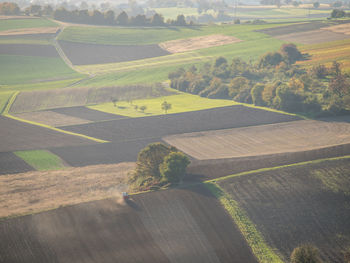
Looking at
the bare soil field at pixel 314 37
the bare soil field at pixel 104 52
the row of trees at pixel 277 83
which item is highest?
the bare soil field at pixel 314 37

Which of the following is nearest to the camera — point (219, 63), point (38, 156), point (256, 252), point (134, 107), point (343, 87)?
point (256, 252)

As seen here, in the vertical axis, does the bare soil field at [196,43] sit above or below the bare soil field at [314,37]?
below

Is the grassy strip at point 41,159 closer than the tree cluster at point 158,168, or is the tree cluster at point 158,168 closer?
the tree cluster at point 158,168

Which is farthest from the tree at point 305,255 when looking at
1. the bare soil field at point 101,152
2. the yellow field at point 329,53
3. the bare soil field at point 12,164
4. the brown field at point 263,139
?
the yellow field at point 329,53

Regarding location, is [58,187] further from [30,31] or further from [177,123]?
[30,31]

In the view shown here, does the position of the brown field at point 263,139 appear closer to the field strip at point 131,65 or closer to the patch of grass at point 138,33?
the field strip at point 131,65

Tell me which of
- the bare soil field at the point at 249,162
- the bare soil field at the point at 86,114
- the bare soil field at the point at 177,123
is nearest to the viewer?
the bare soil field at the point at 249,162

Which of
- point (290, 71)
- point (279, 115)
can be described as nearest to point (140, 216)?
point (279, 115)

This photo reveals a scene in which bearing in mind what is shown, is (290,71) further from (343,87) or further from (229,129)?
(229,129)
